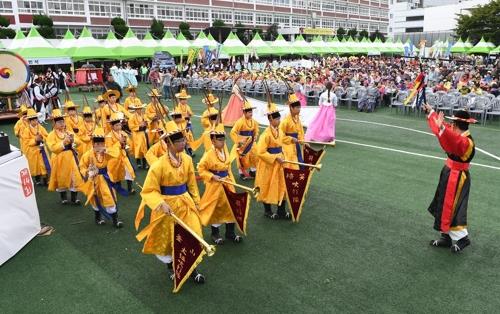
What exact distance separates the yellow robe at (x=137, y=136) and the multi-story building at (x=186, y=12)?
142 ft

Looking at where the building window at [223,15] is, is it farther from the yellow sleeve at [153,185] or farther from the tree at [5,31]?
the yellow sleeve at [153,185]

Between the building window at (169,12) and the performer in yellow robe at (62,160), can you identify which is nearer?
the performer in yellow robe at (62,160)

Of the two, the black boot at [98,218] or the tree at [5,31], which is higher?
the tree at [5,31]

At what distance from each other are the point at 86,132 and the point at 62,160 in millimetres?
1110

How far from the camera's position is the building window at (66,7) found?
47.8 meters

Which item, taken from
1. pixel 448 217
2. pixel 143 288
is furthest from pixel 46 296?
pixel 448 217

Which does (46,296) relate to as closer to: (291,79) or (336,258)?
(336,258)

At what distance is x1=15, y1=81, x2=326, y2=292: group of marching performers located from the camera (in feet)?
15.2

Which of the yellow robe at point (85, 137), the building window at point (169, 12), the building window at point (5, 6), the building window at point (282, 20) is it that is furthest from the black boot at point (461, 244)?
the building window at point (282, 20)

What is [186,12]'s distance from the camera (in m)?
59.1

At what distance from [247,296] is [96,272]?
1.92 meters

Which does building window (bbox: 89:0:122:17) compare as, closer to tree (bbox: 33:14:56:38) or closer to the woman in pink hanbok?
tree (bbox: 33:14:56:38)

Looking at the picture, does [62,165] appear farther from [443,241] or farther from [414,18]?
[414,18]

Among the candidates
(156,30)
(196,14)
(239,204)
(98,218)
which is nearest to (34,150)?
(98,218)
